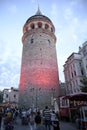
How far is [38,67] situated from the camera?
2455 centimetres

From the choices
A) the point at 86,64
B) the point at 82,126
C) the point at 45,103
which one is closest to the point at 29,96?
the point at 45,103

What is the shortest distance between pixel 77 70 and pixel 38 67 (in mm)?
7157

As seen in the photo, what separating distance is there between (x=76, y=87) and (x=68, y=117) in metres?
9.94

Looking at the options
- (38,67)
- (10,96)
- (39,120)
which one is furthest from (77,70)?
(10,96)

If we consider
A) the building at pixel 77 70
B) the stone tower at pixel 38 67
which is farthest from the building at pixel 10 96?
the building at pixel 77 70

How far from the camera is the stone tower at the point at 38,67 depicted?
2275 cm

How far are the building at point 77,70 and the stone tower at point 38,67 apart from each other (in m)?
2.91

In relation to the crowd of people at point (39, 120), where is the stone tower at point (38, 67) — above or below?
above

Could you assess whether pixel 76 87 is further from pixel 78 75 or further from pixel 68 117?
pixel 68 117

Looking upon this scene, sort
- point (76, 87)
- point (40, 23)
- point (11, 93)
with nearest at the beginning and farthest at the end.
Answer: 1. point (76, 87)
2. point (40, 23)
3. point (11, 93)

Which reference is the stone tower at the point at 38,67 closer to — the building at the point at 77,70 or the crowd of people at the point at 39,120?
the building at the point at 77,70

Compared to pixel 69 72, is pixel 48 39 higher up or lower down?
higher up

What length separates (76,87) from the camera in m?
23.9

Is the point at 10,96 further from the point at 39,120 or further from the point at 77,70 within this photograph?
the point at 39,120
